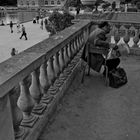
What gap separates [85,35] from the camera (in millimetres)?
6277

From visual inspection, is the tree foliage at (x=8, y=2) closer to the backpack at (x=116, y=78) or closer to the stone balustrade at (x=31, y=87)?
the backpack at (x=116, y=78)

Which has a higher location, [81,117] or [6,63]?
[6,63]

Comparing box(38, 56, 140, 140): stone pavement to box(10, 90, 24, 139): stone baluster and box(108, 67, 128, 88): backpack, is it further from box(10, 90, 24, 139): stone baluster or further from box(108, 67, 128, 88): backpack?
box(10, 90, 24, 139): stone baluster

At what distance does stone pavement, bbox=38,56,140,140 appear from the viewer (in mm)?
3064

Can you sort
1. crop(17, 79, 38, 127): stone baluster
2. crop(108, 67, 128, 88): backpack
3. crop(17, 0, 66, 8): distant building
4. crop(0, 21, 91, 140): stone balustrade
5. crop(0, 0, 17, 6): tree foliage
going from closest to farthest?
crop(0, 21, 91, 140): stone balustrade
crop(17, 79, 38, 127): stone baluster
crop(108, 67, 128, 88): backpack
crop(17, 0, 66, 8): distant building
crop(0, 0, 17, 6): tree foliage

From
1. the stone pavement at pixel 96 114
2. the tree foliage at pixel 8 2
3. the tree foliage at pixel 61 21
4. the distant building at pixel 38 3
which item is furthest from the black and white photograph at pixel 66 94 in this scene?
the tree foliage at pixel 8 2

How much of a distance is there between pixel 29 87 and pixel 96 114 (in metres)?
1.27

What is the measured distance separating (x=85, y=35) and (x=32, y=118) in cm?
387

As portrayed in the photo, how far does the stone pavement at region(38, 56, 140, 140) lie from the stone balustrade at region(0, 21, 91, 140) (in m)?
0.25

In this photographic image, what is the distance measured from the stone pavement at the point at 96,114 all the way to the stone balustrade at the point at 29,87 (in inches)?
9.8

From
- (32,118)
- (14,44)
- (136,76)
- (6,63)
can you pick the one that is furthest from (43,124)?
(14,44)

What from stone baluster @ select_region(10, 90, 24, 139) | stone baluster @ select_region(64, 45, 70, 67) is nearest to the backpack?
stone baluster @ select_region(64, 45, 70, 67)

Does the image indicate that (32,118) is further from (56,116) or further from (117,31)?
(117,31)

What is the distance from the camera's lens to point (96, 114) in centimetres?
358
